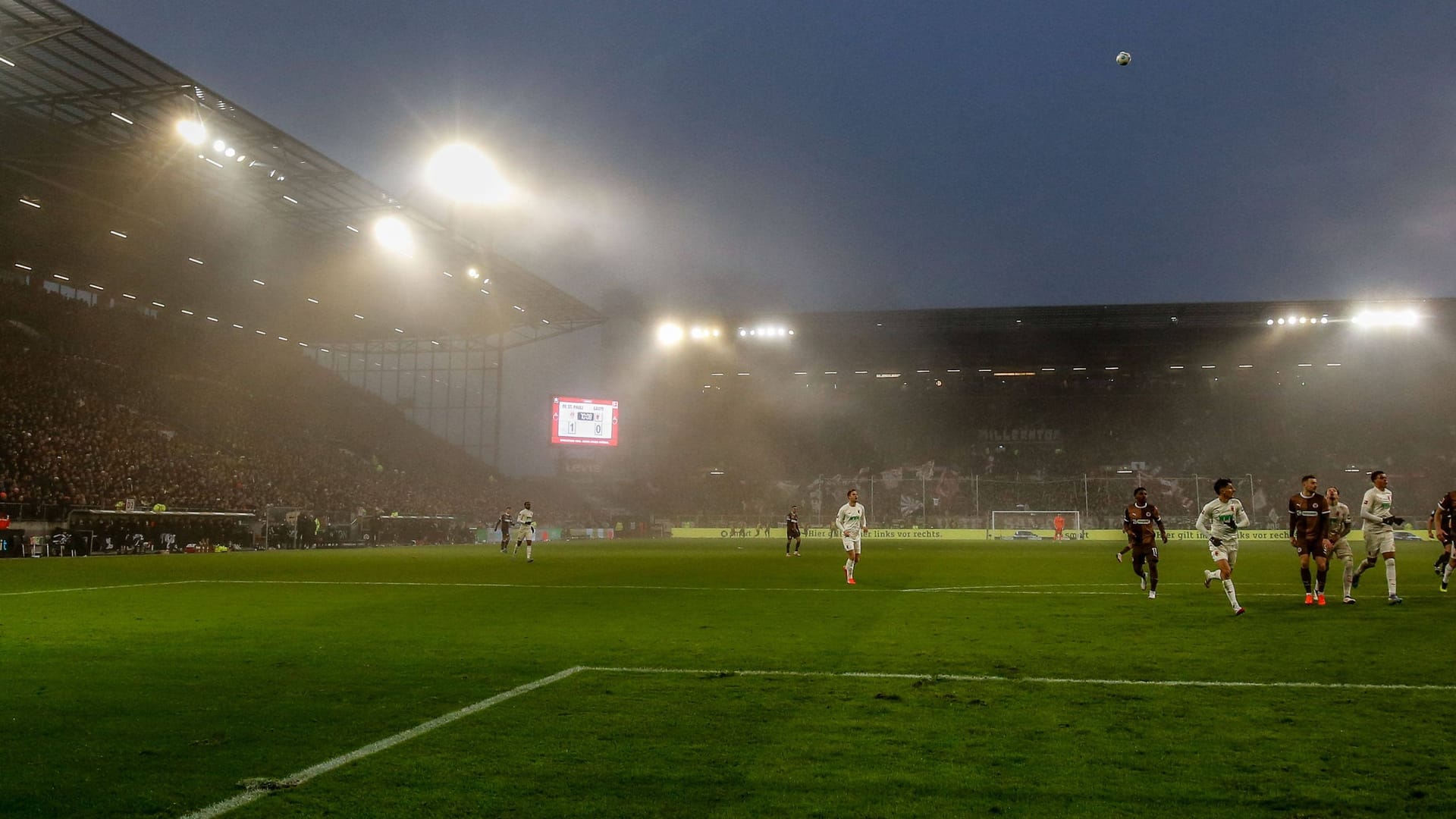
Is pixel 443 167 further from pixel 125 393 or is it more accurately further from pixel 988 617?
pixel 988 617

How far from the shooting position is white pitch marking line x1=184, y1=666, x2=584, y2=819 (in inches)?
172

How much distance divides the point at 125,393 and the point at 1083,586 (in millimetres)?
44423

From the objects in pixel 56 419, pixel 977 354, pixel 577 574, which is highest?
pixel 977 354

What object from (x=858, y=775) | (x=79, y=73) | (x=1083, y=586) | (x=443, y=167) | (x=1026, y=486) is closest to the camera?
(x=858, y=775)

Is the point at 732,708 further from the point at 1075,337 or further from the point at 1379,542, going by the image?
the point at 1075,337

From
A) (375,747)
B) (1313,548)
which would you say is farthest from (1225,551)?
(375,747)

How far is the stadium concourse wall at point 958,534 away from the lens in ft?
164

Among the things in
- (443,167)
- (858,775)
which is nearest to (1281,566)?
(858,775)

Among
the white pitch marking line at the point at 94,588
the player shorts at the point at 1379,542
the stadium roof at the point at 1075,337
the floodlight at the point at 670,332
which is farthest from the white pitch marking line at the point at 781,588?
the floodlight at the point at 670,332

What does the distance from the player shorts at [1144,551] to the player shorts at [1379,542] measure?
310 centimetres

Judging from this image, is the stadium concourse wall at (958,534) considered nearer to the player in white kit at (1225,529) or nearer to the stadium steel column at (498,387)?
the stadium steel column at (498,387)

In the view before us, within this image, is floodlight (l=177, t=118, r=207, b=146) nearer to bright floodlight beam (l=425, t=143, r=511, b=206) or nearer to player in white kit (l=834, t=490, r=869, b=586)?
bright floodlight beam (l=425, t=143, r=511, b=206)

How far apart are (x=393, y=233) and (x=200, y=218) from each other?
375 inches

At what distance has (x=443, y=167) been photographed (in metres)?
38.6
